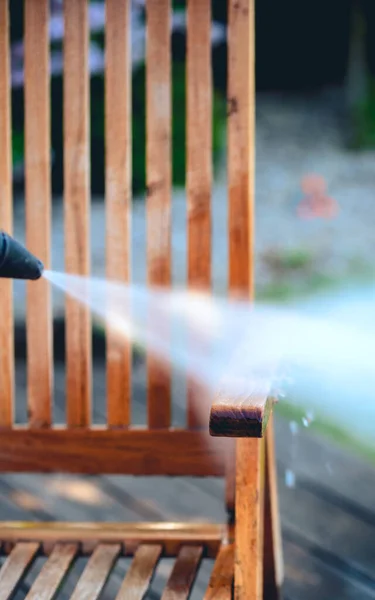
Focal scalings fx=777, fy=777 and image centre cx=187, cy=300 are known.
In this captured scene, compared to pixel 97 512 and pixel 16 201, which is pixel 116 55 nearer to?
pixel 97 512

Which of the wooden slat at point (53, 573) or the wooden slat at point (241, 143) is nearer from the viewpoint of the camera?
the wooden slat at point (53, 573)

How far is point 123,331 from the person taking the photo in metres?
1.20

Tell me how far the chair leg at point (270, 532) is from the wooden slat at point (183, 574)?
0.38 ft

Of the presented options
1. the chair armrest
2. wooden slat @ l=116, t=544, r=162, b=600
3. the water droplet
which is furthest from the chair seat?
the water droplet

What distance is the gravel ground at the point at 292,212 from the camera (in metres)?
4.32

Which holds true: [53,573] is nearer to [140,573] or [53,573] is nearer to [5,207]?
[140,573]

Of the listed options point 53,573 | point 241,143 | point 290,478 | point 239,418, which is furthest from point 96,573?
point 290,478

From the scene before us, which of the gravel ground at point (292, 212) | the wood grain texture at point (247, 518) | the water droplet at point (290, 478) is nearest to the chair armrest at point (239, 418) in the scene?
the wood grain texture at point (247, 518)

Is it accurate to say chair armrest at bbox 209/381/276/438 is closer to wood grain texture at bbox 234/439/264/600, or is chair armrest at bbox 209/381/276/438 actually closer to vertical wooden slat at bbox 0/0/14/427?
wood grain texture at bbox 234/439/264/600

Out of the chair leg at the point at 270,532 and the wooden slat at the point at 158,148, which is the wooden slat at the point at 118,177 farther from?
the chair leg at the point at 270,532

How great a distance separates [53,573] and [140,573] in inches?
4.6

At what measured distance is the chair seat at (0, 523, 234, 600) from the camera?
3.27 ft

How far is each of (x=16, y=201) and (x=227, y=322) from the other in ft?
11.3

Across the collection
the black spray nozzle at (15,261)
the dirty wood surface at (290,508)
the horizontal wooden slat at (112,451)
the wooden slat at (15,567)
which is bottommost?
the dirty wood surface at (290,508)
